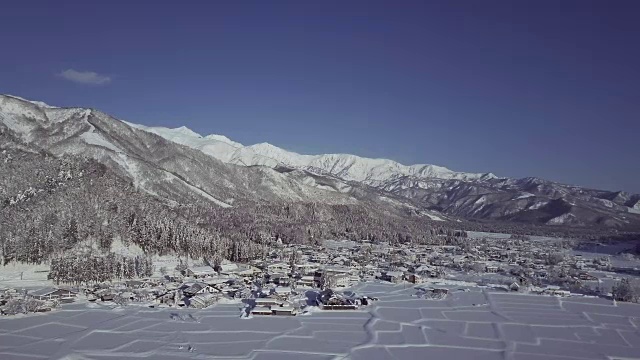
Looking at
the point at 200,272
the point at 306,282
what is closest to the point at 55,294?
the point at 200,272

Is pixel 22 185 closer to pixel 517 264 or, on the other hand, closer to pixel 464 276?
pixel 464 276

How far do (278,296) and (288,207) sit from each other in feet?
339

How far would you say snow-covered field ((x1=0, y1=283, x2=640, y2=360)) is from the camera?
35.0 metres

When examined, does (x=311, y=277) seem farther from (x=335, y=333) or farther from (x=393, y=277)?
(x=335, y=333)

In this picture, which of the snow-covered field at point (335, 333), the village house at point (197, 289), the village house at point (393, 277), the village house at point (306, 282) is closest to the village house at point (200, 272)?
the village house at point (197, 289)

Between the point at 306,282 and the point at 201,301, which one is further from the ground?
the point at 306,282

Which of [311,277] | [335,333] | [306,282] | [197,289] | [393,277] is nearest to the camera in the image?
[335,333]

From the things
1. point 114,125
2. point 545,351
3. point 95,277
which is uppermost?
point 114,125

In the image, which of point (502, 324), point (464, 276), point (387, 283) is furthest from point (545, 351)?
point (464, 276)

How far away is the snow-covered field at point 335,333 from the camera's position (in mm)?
34969

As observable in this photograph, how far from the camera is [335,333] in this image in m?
40.2

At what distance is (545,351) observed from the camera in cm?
3688

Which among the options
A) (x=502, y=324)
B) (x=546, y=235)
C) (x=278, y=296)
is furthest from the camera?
(x=546, y=235)

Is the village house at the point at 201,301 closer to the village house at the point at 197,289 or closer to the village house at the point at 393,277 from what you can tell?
the village house at the point at 197,289
